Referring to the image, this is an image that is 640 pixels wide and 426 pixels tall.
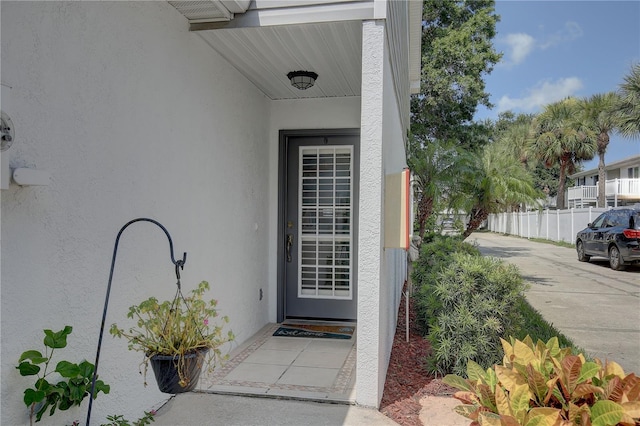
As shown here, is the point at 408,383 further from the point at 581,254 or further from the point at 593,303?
the point at 581,254

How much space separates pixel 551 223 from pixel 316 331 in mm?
23010

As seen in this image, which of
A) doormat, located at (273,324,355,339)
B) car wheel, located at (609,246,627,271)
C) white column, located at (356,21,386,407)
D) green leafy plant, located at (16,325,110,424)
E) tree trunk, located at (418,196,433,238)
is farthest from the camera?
car wheel, located at (609,246,627,271)

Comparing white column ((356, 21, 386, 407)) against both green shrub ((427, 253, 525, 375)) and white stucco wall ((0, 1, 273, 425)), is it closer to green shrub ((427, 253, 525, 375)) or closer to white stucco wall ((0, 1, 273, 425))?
green shrub ((427, 253, 525, 375))

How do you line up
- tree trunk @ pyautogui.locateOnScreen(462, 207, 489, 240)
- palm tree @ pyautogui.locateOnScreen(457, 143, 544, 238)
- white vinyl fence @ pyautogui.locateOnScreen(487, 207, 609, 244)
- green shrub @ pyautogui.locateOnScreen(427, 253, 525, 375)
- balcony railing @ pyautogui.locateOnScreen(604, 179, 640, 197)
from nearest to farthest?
green shrub @ pyautogui.locateOnScreen(427, 253, 525, 375) < palm tree @ pyautogui.locateOnScreen(457, 143, 544, 238) < tree trunk @ pyautogui.locateOnScreen(462, 207, 489, 240) < white vinyl fence @ pyautogui.locateOnScreen(487, 207, 609, 244) < balcony railing @ pyautogui.locateOnScreen(604, 179, 640, 197)

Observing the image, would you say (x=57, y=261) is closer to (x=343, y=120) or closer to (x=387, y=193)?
(x=387, y=193)

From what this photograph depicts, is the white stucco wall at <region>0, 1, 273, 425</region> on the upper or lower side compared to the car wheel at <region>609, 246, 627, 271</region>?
upper

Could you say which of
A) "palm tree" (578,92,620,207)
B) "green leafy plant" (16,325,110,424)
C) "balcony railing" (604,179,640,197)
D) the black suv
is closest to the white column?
"green leafy plant" (16,325,110,424)

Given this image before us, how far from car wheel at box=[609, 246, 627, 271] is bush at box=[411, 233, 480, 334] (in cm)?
927

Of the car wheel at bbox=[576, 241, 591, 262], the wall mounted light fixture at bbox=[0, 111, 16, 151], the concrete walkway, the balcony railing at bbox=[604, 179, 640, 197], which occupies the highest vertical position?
the balcony railing at bbox=[604, 179, 640, 197]

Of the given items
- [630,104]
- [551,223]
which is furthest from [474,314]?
[551,223]

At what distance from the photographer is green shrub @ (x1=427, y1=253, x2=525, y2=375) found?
395 cm

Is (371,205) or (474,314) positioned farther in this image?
(474,314)

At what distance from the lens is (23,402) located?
6.53 ft

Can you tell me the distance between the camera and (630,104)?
825 inches
